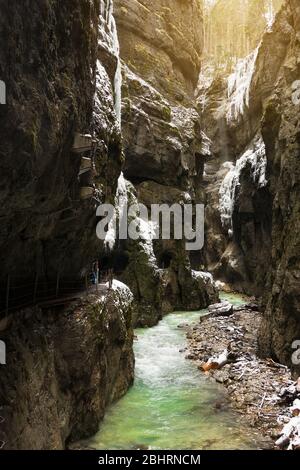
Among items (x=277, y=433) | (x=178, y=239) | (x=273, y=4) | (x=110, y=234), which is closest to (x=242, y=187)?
(x=178, y=239)

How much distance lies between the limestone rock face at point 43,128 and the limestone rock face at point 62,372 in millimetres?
2363

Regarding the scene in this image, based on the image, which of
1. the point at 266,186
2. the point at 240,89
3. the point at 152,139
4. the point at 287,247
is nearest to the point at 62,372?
the point at 287,247

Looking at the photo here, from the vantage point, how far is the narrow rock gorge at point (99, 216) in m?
8.95

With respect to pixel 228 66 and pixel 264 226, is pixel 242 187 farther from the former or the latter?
pixel 228 66

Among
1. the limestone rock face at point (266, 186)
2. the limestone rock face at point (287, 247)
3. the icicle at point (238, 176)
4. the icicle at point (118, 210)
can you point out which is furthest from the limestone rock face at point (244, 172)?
the icicle at point (118, 210)

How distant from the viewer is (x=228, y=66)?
9006cm

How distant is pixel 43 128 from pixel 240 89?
64.4 m

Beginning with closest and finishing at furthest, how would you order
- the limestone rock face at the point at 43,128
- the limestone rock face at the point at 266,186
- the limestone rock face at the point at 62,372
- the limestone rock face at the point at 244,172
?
the limestone rock face at the point at 43,128 < the limestone rock face at the point at 62,372 < the limestone rock face at the point at 266,186 < the limestone rock face at the point at 244,172

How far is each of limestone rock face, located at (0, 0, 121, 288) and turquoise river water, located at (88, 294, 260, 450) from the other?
6115 mm

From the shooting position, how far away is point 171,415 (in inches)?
603

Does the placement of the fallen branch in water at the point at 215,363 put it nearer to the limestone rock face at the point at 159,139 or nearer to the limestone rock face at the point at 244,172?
the limestone rock face at the point at 159,139

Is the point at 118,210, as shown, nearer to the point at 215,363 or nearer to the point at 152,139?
the point at 152,139

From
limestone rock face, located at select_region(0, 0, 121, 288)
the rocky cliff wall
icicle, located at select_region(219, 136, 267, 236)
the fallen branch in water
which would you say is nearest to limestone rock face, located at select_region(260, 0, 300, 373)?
the fallen branch in water

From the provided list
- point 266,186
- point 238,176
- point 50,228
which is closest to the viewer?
point 50,228
